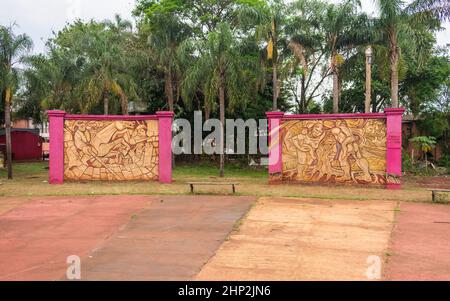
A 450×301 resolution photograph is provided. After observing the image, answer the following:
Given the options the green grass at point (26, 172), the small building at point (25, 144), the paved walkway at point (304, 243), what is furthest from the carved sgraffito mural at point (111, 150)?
the small building at point (25, 144)

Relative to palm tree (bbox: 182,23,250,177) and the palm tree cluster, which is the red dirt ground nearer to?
the palm tree cluster

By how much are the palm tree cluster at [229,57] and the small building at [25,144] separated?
12.1 ft

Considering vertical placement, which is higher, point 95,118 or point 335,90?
point 335,90

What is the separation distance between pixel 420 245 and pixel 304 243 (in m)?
1.88

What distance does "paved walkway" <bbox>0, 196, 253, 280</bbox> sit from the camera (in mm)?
6574

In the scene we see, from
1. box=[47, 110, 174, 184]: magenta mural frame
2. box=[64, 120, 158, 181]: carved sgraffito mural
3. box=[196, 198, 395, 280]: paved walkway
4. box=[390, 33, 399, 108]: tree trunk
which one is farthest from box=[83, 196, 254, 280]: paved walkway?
box=[390, 33, 399, 108]: tree trunk

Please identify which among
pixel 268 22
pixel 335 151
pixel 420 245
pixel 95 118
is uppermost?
pixel 268 22

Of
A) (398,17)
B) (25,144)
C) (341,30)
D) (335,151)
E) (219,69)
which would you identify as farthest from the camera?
(25,144)

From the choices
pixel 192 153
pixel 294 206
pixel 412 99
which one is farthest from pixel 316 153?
pixel 412 99

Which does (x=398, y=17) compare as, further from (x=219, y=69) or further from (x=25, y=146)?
(x=25, y=146)

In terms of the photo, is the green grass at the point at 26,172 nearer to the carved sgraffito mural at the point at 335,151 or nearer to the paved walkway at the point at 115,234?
the paved walkway at the point at 115,234

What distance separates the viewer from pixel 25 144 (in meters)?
35.8

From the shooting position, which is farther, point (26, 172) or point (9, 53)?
point (26, 172)

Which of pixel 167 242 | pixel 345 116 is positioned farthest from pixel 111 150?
pixel 167 242
